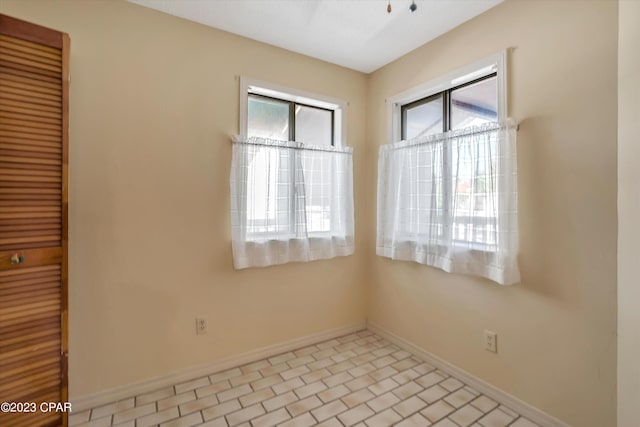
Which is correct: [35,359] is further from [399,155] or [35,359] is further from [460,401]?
[399,155]

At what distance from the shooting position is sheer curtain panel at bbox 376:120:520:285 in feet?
6.06

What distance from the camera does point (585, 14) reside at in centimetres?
158

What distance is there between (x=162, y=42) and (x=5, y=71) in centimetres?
93

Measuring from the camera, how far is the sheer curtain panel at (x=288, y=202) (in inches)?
90.0

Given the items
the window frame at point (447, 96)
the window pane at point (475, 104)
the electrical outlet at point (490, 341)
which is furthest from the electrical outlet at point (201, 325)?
the window pane at point (475, 104)

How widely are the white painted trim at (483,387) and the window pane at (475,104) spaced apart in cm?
176

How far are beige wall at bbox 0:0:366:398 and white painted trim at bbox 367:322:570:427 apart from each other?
107 cm

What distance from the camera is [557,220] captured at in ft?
5.53

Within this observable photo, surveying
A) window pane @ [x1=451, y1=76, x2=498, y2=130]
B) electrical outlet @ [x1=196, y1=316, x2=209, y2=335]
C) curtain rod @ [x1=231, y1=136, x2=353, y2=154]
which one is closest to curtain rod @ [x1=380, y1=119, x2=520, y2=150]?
window pane @ [x1=451, y1=76, x2=498, y2=130]

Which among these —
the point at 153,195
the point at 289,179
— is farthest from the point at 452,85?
the point at 153,195

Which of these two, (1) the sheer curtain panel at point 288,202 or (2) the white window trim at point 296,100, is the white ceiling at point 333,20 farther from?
(1) the sheer curtain panel at point 288,202

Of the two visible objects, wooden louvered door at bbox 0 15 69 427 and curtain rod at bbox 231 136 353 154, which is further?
curtain rod at bbox 231 136 353 154

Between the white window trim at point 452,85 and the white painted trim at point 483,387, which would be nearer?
the white painted trim at point 483,387

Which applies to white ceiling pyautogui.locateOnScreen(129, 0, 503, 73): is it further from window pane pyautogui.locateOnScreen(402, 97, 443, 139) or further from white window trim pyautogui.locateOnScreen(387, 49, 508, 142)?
window pane pyautogui.locateOnScreen(402, 97, 443, 139)
